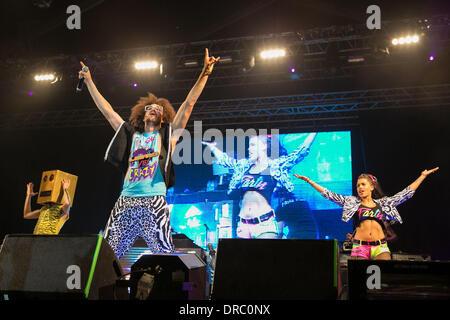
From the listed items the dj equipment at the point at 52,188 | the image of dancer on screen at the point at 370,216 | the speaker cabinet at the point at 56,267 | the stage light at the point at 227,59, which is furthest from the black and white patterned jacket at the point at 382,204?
the stage light at the point at 227,59

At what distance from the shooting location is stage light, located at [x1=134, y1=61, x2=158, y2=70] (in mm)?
9039

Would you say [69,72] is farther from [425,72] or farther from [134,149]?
[425,72]

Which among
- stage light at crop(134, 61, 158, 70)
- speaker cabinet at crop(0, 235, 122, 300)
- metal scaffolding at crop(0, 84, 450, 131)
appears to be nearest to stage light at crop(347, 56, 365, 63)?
metal scaffolding at crop(0, 84, 450, 131)

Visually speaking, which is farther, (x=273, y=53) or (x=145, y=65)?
(x=145, y=65)

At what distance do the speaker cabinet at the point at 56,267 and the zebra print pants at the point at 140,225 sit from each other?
74cm

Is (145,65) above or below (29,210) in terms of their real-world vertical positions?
above

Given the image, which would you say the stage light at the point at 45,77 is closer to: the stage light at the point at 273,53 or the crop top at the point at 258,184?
the stage light at the point at 273,53

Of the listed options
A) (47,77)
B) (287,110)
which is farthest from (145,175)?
(287,110)

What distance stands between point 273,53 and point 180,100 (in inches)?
109

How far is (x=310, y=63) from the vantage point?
8.98 meters

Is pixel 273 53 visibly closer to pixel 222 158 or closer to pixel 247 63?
pixel 247 63

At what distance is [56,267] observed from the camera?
240 cm

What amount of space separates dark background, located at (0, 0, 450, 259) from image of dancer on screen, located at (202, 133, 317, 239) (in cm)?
116
